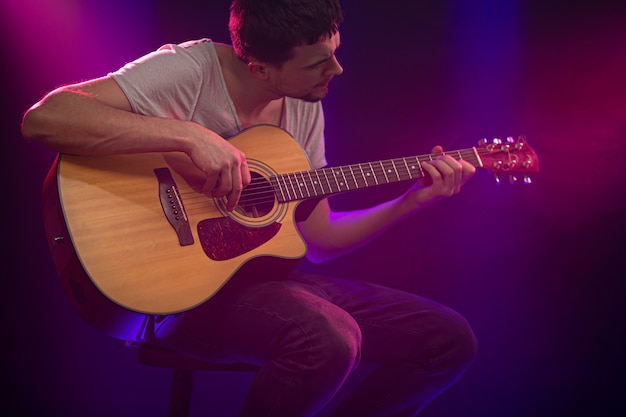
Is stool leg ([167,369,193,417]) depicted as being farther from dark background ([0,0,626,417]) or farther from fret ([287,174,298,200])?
dark background ([0,0,626,417])

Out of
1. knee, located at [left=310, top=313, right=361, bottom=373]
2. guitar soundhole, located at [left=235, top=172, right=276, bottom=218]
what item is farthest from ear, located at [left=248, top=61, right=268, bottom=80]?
knee, located at [left=310, top=313, right=361, bottom=373]

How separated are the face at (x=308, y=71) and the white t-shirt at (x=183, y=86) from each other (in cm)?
20

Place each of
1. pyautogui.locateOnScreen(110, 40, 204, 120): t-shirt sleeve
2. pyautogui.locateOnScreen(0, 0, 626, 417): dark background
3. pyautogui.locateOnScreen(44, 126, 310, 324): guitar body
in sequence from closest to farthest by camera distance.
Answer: pyautogui.locateOnScreen(44, 126, 310, 324): guitar body < pyautogui.locateOnScreen(110, 40, 204, 120): t-shirt sleeve < pyautogui.locateOnScreen(0, 0, 626, 417): dark background

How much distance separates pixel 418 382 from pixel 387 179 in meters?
0.72

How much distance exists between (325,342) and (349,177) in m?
0.66

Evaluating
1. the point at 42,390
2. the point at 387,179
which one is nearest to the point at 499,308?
Result: the point at 387,179

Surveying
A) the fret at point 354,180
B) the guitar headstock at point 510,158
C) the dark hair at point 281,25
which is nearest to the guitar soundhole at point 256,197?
the fret at point 354,180

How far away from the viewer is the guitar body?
1342 millimetres

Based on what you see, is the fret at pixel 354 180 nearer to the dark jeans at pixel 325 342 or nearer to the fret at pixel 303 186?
the fret at pixel 303 186

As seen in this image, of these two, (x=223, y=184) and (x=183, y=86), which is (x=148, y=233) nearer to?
(x=223, y=184)

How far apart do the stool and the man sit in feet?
0.13

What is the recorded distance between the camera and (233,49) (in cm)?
190

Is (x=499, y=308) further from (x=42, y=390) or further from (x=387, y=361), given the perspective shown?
(x=42, y=390)

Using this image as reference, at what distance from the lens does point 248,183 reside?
1.60 m
